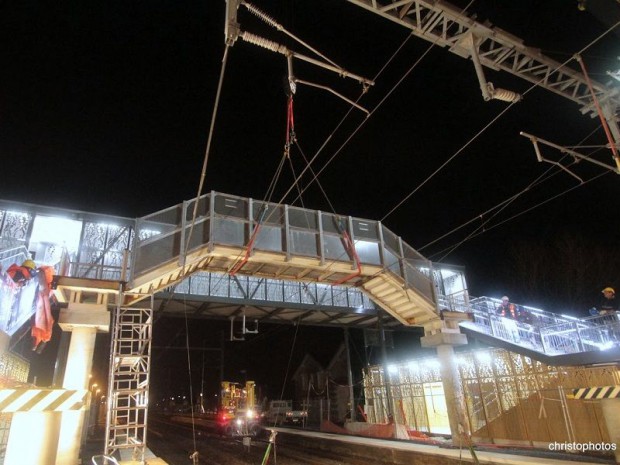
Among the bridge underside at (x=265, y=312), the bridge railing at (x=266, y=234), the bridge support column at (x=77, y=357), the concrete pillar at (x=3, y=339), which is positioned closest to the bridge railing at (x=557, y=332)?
the bridge railing at (x=266, y=234)

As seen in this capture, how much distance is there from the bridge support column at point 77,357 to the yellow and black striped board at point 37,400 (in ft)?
25.1

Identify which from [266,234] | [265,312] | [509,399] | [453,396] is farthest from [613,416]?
[265,312]

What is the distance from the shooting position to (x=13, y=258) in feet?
34.2

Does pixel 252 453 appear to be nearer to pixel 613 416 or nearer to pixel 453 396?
pixel 453 396

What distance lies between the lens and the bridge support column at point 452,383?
13.8 m

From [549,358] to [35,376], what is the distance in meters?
21.3

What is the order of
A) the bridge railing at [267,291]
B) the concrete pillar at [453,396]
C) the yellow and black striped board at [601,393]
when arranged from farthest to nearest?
1. the bridge railing at [267,291]
2. the concrete pillar at [453,396]
3. the yellow and black striped board at [601,393]

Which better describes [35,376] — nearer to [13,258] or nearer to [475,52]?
[13,258]

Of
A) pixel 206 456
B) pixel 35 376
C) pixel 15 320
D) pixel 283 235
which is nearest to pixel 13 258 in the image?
pixel 15 320

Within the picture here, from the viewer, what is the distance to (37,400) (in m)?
4.38

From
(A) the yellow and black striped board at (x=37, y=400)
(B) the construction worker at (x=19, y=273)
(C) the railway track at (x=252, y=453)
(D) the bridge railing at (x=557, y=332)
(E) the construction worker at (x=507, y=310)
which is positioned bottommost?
(C) the railway track at (x=252, y=453)

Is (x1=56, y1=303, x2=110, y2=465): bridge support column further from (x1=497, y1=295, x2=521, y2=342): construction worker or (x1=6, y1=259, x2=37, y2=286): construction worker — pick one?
(x1=497, y1=295, x2=521, y2=342): construction worker

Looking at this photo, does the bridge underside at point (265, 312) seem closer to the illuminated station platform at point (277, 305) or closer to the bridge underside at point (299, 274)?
the illuminated station platform at point (277, 305)

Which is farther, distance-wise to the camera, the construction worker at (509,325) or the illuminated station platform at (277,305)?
the construction worker at (509,325)
